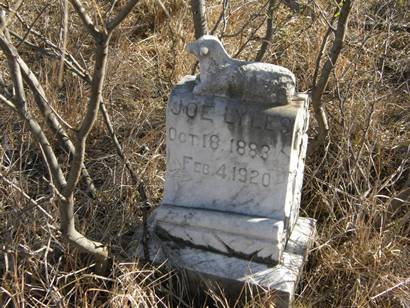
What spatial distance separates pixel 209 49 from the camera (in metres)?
2.08

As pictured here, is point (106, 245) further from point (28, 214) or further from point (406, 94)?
point (406, 94)

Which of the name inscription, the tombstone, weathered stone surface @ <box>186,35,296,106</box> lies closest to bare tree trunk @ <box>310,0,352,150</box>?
the tombstone

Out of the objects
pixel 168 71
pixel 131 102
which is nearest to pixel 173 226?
pixel 131 102

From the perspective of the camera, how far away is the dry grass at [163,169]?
230cm

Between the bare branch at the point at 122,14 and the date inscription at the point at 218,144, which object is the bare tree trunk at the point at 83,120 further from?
the date inscription at the point at 218,144

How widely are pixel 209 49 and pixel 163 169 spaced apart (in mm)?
1017

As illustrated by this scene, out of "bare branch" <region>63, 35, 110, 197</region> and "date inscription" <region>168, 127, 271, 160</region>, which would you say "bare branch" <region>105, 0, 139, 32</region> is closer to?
"bare branch" <region>63, 35, 110, 197</region>

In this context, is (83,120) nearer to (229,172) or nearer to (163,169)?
(229,172)

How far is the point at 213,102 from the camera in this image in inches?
82.9

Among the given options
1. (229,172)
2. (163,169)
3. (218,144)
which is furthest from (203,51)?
(163,169)

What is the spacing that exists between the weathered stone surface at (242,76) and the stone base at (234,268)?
23.9 inches

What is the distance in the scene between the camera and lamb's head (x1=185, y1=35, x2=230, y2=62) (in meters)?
2.07

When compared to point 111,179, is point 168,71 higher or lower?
higher

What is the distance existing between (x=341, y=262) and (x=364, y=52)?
1621mm
